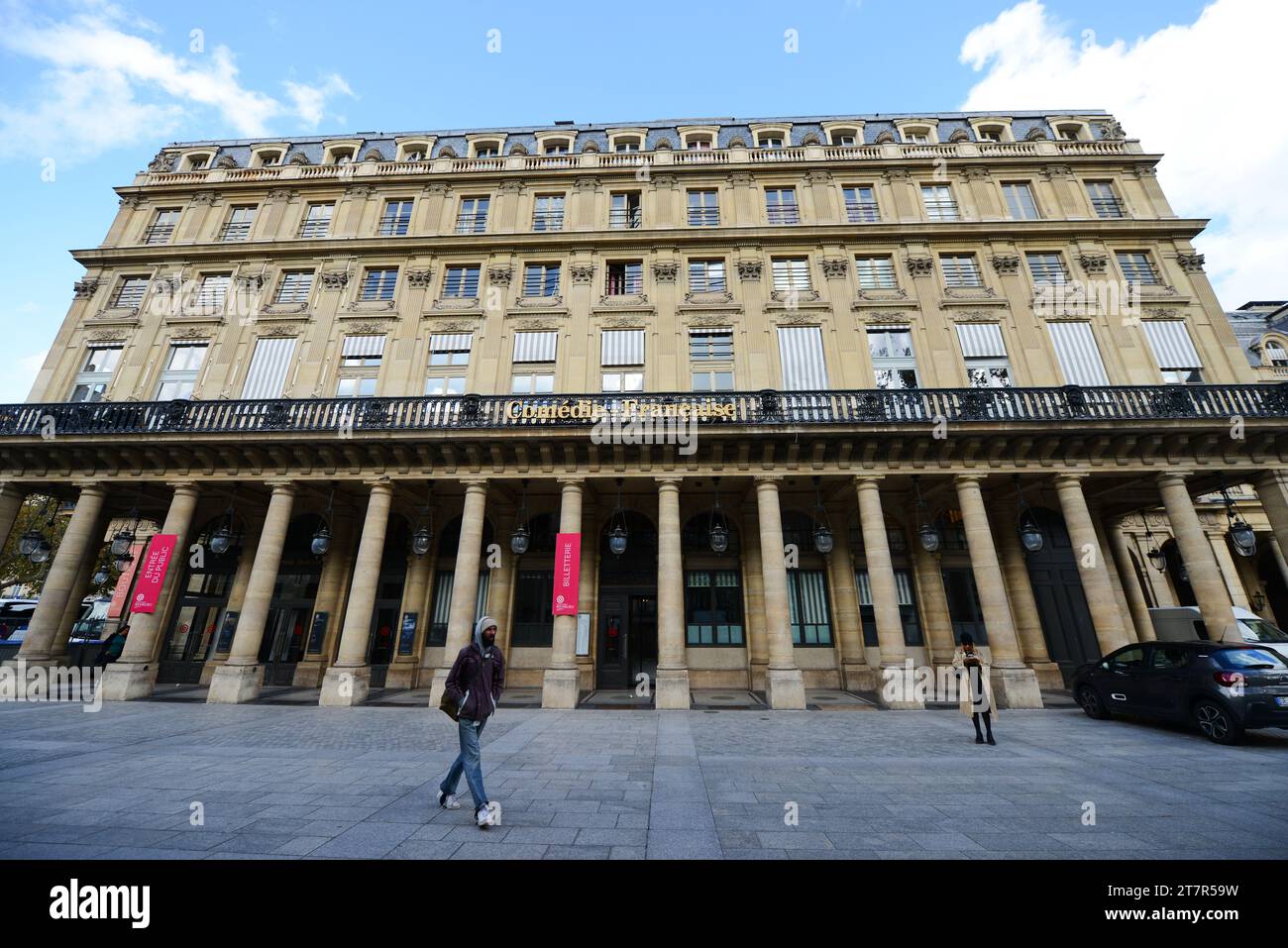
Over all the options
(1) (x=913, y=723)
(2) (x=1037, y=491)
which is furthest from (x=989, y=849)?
(2) (x=1037, y=491)

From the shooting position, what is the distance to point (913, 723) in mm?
11367

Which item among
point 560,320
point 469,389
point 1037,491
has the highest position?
point 560,320

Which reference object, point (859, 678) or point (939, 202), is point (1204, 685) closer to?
point (859, 678)

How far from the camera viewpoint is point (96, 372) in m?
19.8

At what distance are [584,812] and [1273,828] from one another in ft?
23.4

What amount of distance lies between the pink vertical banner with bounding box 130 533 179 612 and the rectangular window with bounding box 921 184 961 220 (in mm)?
30661

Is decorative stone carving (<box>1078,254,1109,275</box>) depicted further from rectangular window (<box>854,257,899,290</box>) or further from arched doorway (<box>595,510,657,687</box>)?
arched doorway (<box>595,510,657,687</box>)

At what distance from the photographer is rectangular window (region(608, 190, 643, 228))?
2152cm

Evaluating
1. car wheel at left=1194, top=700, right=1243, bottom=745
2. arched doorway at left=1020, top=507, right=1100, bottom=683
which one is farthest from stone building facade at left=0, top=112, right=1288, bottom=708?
car wheel at left=1194, top=700, right=1243, bottom=745

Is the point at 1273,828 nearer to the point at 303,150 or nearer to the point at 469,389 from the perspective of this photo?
the point at 469,389

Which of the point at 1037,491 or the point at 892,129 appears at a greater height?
the point at 892,129

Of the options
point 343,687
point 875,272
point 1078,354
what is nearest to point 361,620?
point 343,687

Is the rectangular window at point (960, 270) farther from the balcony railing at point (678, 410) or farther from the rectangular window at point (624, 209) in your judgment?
the rectangular window at point (624, 209)
